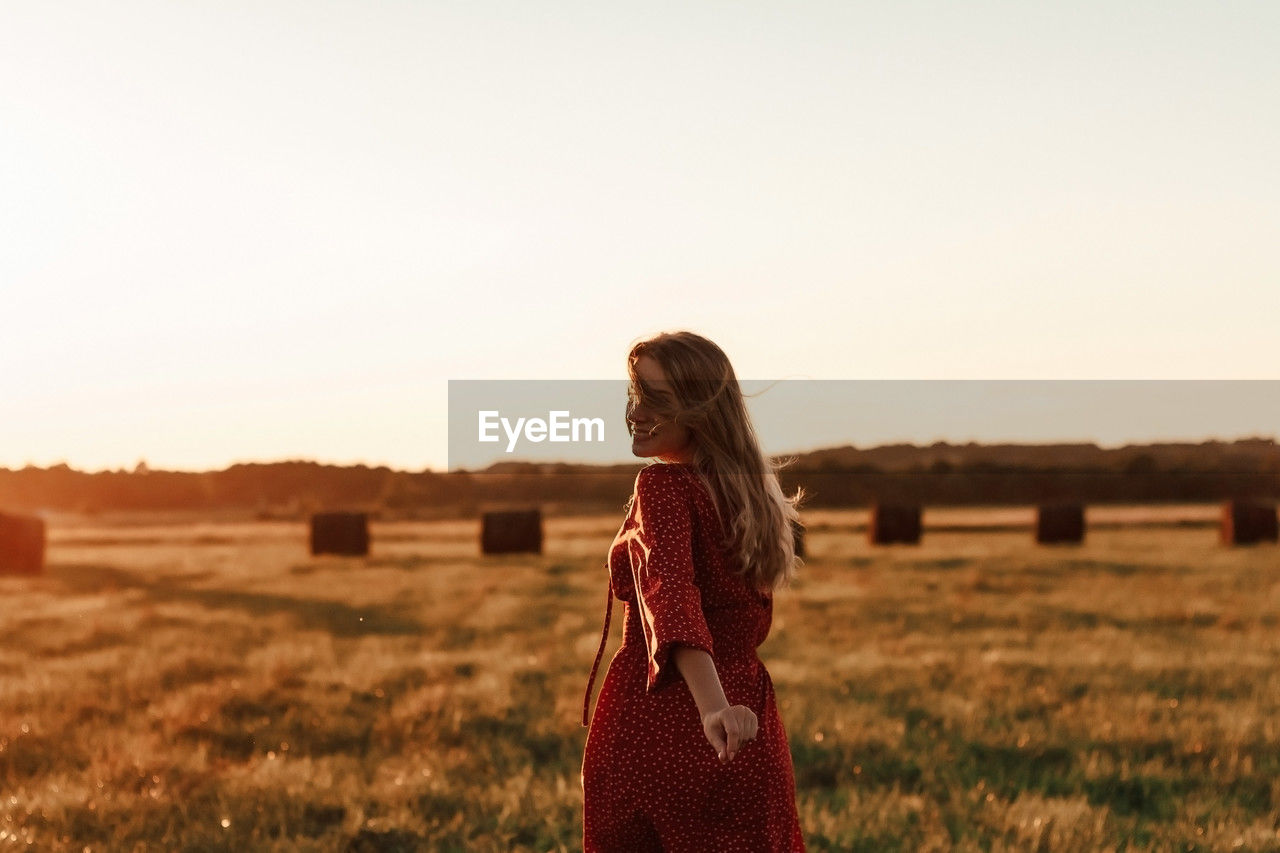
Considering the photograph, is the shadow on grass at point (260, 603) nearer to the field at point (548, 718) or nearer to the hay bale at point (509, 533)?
the field at point (548, 718)

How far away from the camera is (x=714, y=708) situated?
279 centimetres

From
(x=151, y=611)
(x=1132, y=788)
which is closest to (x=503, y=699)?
(x=1132, y=788)

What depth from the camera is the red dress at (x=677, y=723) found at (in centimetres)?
301

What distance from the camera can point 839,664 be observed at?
10.0 m

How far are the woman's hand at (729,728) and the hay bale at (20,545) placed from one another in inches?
882

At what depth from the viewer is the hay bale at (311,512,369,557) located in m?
25.2

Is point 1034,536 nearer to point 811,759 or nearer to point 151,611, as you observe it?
point 151,611

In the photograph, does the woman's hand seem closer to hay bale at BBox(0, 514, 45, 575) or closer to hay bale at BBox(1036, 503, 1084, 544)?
hay bale at BBox(0, 514, 45, 575)

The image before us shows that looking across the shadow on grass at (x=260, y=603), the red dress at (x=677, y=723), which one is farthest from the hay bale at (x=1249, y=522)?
the red dress at (x=677, y=723)

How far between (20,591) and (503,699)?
534 inches

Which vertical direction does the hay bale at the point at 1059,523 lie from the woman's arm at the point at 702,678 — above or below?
below

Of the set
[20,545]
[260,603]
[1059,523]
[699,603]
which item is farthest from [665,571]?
[1059,523]

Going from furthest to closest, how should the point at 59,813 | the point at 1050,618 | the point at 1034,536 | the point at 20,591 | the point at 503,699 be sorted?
the point at 1034,536
the point at 20,591
the point at 1050,618
the point at 503,699
the point at 59,813

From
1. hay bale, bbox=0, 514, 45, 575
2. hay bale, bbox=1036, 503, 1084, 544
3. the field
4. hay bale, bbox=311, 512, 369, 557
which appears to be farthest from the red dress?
hay bale, bbox=1036, 503, 1084, 544
